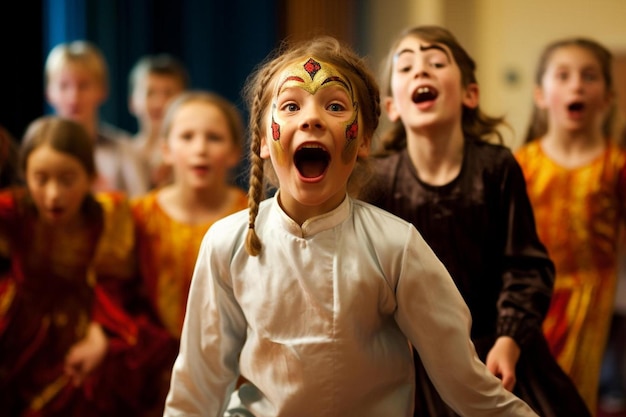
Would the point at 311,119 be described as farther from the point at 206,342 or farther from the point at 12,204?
the point at 12,204

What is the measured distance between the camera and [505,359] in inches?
73.5

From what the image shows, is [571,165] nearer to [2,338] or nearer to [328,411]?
[328,411]

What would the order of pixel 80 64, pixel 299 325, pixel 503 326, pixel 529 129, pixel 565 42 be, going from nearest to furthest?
pixel 299 325 < pixel 503 326 < pixel 565 42 < pixel 529 129 < pixel 80 64

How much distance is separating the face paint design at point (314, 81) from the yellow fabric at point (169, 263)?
51.3 inches

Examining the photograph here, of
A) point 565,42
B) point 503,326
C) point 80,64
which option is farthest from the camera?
point 80,64

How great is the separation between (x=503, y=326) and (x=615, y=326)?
249 centimetres

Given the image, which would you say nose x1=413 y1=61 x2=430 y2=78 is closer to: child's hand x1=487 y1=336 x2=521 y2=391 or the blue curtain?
child's hand x1=487 y1=336 x2=521 y2=391

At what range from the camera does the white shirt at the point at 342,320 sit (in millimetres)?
1626

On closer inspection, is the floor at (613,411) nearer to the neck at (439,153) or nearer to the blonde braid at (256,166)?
the neck at (439,153)

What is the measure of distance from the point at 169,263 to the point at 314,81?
4.63 feet

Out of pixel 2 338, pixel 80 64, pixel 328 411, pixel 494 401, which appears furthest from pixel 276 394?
pixel 80 64

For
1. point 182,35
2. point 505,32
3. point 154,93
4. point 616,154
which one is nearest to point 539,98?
point 616,154

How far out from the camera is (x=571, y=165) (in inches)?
102

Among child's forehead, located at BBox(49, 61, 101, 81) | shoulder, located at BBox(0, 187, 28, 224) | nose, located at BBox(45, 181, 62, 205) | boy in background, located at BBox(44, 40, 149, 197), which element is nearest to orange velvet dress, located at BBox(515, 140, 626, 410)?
nose, located at BBox(45, 181, 62, 205)
